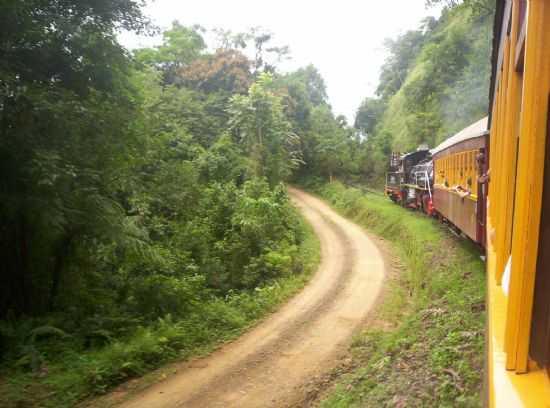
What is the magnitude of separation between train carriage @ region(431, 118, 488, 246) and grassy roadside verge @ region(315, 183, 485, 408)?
1082 mm

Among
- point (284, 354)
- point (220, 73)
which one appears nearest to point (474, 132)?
point (284, 354)

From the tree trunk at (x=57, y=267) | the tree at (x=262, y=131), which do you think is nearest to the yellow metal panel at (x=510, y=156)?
the tree trunk at (x=57, y=267)

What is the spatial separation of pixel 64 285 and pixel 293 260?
7.31m

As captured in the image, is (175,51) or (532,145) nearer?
(532,145)

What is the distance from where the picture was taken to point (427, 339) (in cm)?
659

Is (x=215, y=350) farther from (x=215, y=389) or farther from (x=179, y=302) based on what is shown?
(x=179, y=302)

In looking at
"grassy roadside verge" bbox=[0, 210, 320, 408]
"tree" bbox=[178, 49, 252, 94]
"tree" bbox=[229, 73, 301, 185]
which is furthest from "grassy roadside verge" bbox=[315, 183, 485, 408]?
"tree" bbox=[178, 49, 252, 94]

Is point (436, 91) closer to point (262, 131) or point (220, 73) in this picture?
point (262, 131)

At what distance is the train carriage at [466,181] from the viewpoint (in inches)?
285

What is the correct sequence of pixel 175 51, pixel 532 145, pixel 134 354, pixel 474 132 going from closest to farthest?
pixel 532 145
pixel 134 354
pixel 474 132
pixel 175 51

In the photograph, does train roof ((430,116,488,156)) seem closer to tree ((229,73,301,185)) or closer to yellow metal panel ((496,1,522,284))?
yellow metal panel ((496,1,522,284))

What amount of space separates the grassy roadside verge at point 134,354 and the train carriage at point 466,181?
15.8 ft

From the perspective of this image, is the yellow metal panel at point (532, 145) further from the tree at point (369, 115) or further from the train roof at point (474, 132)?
the tree at point (369, 115)

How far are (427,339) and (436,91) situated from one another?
22739 millimetres
